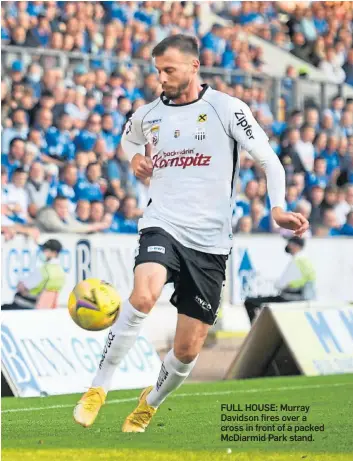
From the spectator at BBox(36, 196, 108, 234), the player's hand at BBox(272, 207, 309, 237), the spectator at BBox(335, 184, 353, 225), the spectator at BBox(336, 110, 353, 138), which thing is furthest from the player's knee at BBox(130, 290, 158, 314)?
the spectator at BBox(336, 110, 353, 138)

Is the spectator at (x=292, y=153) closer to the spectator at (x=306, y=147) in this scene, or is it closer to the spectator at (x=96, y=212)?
the spectator at (x=306, y=147)

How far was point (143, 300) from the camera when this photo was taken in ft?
23.6

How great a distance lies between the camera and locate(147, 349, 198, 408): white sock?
7.93 meters

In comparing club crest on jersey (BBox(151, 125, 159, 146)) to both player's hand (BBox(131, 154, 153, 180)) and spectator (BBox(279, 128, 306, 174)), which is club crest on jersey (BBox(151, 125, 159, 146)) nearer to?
player's hand (BBox(131, 154, 153, 180))

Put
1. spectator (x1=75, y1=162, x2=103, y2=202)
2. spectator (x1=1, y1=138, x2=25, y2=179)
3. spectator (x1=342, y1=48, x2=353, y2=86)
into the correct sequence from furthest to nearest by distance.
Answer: spectator (x1=342, y1=48, x2=353, y2=86) < spectator (x1=75, y1=162, x2=103, y2=202) < spectator (x1=1, y1=138, x2=25, y2=179)

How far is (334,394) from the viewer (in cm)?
1090

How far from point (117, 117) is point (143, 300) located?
34.1ft

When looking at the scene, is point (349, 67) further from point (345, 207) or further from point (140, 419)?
point (140, 419)

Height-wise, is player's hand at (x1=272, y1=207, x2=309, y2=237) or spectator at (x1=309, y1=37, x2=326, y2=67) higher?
player's hand at (x1=272, y1=207, x2=309, y2=237)

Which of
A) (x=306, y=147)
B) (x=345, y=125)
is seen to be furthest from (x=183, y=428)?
(x=345, y=125)

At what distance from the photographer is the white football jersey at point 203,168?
7.66m

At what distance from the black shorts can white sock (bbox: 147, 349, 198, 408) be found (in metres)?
0.40

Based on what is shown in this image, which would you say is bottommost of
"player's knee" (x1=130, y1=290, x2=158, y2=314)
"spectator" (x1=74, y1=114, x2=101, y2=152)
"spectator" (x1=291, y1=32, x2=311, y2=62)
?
"spectator" (x1=291, y1=32, x2=311, y2=62)

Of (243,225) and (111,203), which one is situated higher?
(111,203)
